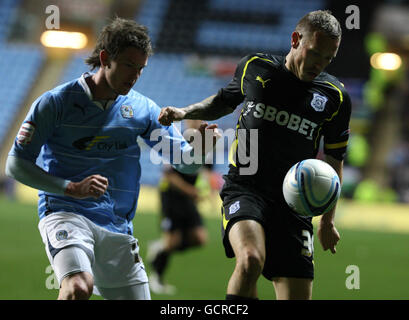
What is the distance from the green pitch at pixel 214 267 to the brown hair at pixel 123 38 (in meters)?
2.43

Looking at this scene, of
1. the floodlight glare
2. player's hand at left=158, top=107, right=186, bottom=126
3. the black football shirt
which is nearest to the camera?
player's hand at left=158, top=107, right=186, bottom=126

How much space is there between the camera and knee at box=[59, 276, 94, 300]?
11.3ft

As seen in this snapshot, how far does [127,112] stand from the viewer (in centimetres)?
414

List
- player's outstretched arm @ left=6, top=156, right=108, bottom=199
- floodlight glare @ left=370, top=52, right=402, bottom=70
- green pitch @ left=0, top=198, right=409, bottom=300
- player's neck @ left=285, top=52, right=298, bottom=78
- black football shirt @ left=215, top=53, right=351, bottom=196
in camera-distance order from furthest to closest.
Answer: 1. floodlight glare @ left=370, top=52, right=402, bottom=70
2. green pitch @ left=0, top=198, right=409, bottom=300
3. player's neck @ left=285, top=52, right=298, bottom=78
4. black football shirt @ left=215, top=53, right=351, bottom=196
5. player's outstretched arm @ left=6, top=156, right=108, bottom=199

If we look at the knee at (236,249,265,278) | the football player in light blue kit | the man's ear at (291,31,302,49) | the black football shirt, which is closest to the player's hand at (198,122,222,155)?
the football player in light blue kit

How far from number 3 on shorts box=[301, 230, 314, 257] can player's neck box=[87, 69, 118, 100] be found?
4.62 feet

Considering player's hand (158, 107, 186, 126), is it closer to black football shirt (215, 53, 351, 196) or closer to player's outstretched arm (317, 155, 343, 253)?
black football shirt (215, 53, 351, 196)

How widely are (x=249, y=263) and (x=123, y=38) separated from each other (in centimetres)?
148

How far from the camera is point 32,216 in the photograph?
14578 mm

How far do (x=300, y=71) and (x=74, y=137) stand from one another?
1382 mm

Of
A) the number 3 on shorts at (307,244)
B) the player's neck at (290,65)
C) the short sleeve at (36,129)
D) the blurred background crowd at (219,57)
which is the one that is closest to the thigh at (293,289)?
the number 3 on shorts at (307,244)

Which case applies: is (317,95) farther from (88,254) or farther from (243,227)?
(88,254)

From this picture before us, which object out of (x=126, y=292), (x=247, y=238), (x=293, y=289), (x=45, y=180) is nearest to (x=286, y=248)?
(x=293, y=289)

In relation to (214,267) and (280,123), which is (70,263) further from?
(214,267)
